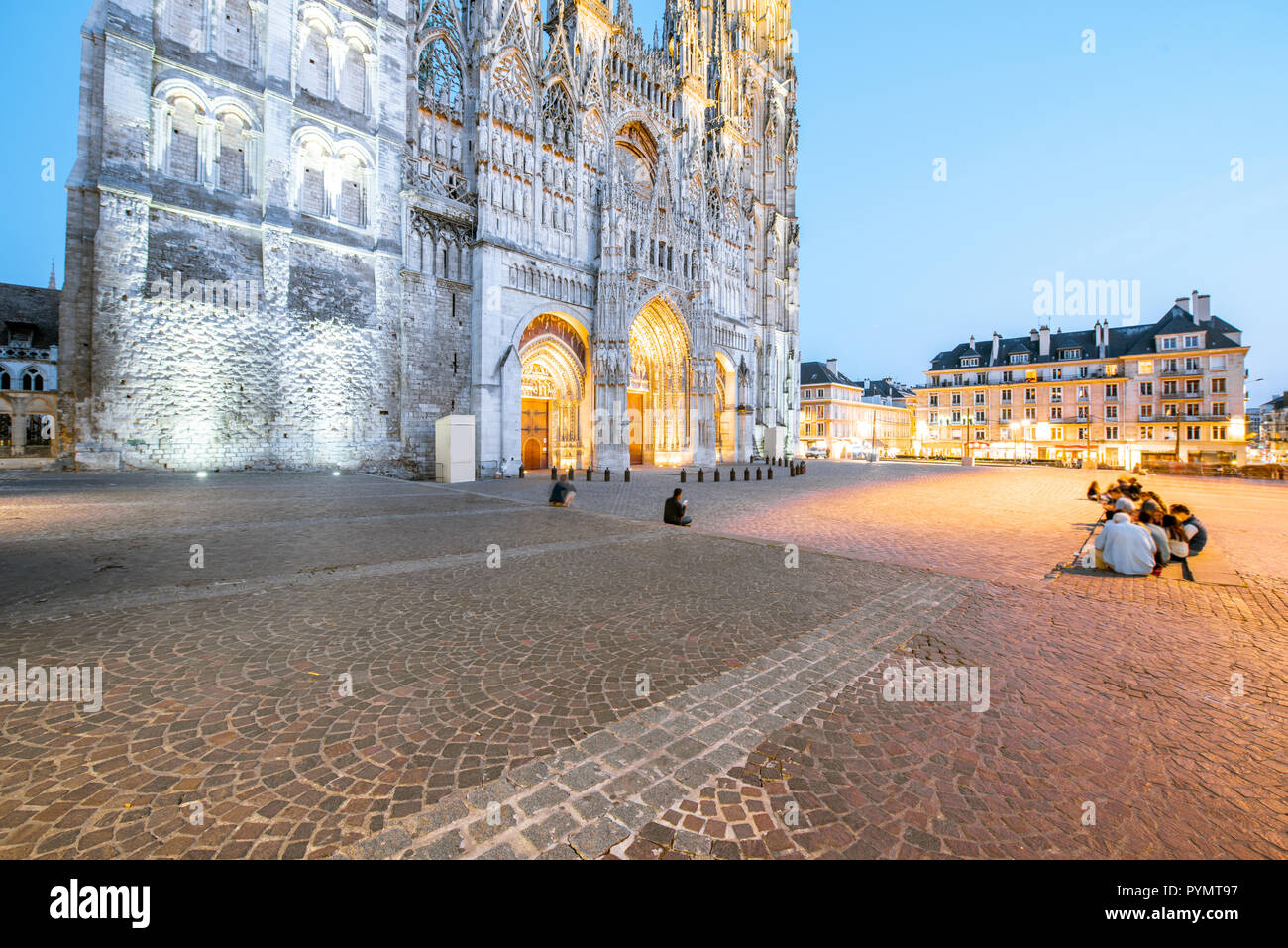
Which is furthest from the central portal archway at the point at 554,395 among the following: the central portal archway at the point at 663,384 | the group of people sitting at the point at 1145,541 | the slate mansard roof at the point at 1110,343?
the slate mansard roof at the point at 1110,343

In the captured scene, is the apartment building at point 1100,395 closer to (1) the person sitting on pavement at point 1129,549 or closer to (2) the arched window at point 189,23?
(1) the person sitting on pavement at point 1129,549

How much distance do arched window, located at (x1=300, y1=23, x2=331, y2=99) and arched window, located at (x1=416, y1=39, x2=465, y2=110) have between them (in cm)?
424

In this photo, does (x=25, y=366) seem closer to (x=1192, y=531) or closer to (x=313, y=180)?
(x=313, y=180)

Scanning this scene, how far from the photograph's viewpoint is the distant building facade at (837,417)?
240ft

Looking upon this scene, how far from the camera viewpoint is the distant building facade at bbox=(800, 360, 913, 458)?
73.2m

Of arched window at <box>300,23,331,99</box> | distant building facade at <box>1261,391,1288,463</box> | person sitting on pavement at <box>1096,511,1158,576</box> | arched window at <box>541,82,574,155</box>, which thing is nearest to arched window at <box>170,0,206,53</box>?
arched window at <box>300,23,331,99</box>

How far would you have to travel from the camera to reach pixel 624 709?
3.23m

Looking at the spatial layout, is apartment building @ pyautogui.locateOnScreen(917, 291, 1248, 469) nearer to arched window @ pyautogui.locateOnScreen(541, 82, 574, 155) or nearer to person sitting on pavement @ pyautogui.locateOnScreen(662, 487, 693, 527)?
person sitting on pavement @ pyautogui.locateOnScreen(662, 487, 693, 527)

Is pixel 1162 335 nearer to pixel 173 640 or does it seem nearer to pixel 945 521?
pixel 945 521

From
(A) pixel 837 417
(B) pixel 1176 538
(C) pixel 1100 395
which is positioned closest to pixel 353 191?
(B) pixel 1176 538

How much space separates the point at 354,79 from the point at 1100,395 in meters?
70.7

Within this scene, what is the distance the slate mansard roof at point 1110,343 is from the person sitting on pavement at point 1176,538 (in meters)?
61.7

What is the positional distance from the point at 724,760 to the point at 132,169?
2768 cm

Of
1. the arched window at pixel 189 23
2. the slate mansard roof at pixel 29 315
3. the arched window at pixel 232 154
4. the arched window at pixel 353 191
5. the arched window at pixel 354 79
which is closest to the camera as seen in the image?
the arched window at pixel 189 23
